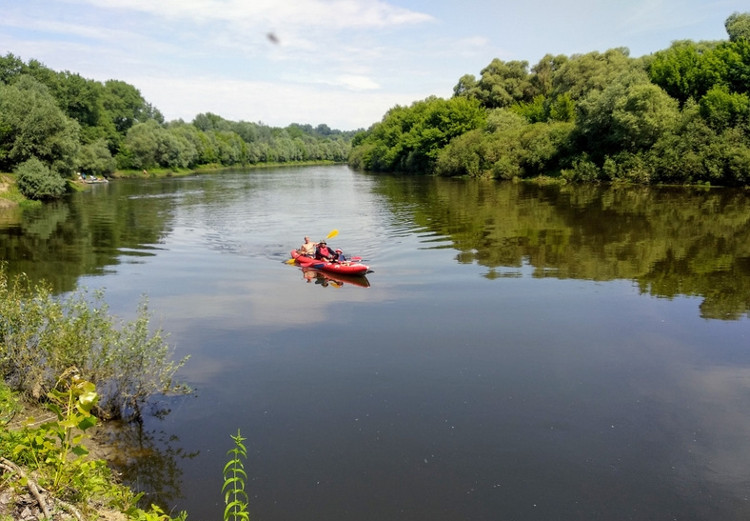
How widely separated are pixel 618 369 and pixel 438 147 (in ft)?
250

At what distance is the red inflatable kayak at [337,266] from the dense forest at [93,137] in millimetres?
34848

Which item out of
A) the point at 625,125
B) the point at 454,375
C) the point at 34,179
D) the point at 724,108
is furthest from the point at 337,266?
the point at 724,108

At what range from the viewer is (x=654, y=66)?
5453 cm

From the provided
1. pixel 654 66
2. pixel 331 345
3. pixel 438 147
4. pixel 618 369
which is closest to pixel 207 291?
pixel 331 345

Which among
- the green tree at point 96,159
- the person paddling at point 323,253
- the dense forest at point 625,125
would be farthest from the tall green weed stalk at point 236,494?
the green tree at point 96,159

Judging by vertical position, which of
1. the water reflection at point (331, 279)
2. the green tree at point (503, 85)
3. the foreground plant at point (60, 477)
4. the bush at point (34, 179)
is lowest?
the water reflection at point (331, 279)

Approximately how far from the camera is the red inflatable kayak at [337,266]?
2000 centimetres

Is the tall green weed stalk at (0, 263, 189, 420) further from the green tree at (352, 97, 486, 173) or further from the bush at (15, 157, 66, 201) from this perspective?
the green tree at (352, 97, 486, 173)

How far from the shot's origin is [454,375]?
1152cm

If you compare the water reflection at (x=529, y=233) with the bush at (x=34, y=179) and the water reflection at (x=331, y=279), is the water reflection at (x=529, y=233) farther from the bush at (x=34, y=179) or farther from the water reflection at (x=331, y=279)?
the water reflection at (x=331, y=279)

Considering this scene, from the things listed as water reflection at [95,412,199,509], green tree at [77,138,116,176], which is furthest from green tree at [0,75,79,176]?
Answer: water reflection at [95,412,199,509]

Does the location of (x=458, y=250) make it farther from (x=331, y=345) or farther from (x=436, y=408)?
(x=436, y=408)

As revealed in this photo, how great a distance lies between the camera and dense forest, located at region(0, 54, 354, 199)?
46.2m

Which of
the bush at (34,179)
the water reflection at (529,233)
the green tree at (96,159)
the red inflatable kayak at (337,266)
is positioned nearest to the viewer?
the water reflection at (529,233)
